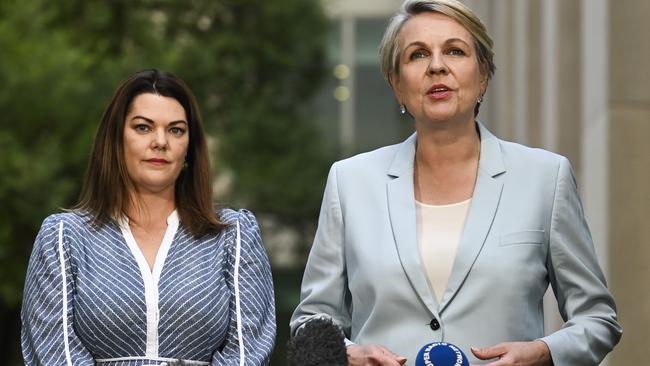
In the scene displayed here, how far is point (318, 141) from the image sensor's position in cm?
3409

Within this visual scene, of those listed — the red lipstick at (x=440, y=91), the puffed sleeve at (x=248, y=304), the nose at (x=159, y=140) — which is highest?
the red lipstick at (x=440, y=91)

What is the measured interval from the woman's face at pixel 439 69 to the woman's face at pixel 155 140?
1015 millimetres

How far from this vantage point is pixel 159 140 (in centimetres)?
593

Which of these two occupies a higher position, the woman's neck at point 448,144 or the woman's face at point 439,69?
the woman's face at point 439,69

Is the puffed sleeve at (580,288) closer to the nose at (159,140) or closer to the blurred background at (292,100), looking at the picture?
the nose at (159,140)

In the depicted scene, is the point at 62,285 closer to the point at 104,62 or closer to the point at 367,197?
the point at 367,197

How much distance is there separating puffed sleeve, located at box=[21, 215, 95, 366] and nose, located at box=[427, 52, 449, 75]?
5.24 ft

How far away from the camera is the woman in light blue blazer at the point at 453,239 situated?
532cm

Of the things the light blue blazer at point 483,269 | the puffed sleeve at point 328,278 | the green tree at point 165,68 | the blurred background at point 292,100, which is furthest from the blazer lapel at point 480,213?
the green tree at point 165,68

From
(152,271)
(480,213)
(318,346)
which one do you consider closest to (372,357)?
(318,346)

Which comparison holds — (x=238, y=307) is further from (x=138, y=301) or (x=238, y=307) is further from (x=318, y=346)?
(x=318, y=346)

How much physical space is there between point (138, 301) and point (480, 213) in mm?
1355

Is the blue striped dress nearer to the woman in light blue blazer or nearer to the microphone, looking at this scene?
the woman in light blue blazer

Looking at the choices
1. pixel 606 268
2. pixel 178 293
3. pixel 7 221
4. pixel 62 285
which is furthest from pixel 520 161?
pixel 7 221
